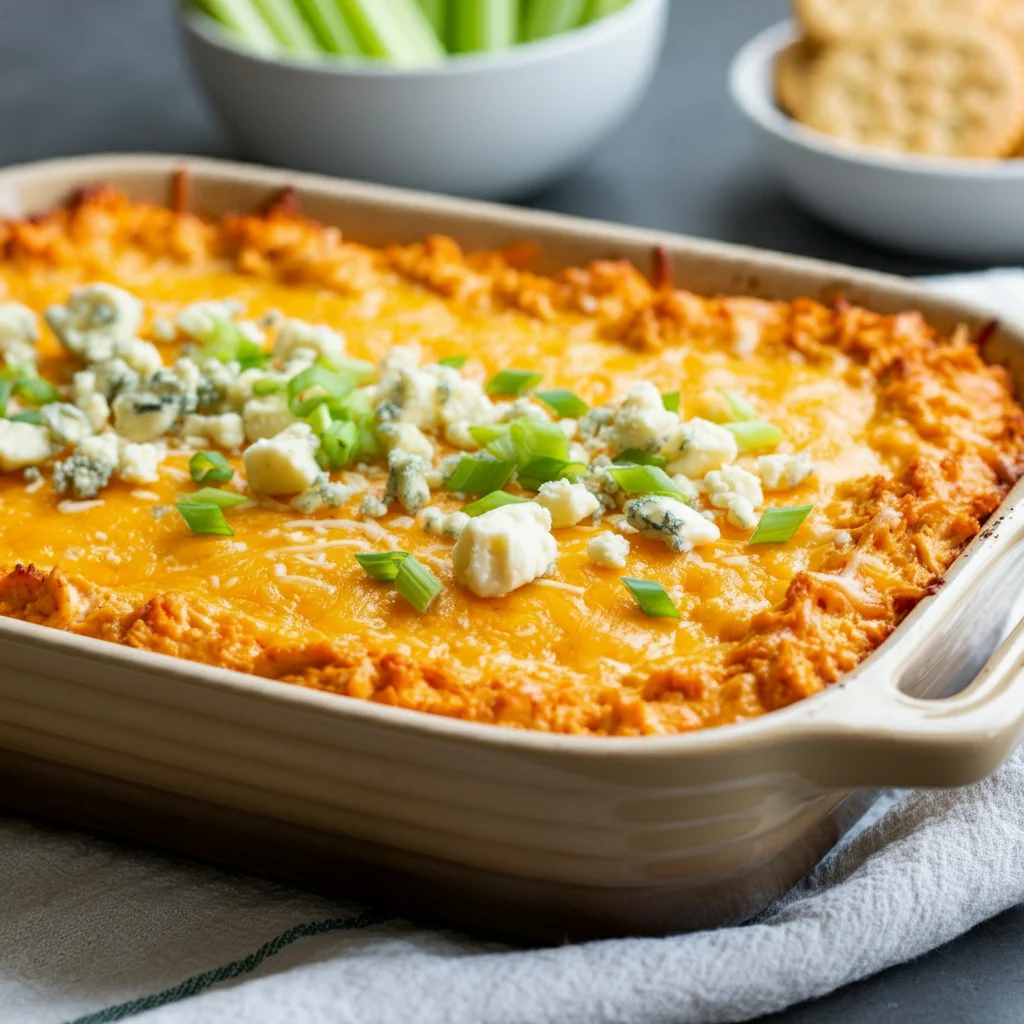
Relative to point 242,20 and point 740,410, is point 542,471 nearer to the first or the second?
point 740,410

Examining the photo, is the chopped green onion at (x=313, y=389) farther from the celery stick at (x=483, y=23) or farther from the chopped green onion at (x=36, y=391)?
the celery stick at (x=483, y=23)

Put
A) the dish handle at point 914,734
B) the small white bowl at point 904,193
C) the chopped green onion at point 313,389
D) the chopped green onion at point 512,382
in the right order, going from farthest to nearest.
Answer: the small white bowl at point 904,193, the chopped green onion at point 512,382, the chopped green onion at point 313,389, the dish handle at point 914,734

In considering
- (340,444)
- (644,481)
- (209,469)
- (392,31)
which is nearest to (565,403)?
(644,481)

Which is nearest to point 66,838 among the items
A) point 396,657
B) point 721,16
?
point 396,657

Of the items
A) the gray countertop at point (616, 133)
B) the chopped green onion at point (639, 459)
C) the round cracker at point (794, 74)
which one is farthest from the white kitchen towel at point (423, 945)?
the round cracker at point (794, 74)

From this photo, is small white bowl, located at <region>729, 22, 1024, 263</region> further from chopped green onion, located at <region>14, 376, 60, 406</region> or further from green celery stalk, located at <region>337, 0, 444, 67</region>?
chopped green onion, located at <region>14, 376, 60, 406</region>
